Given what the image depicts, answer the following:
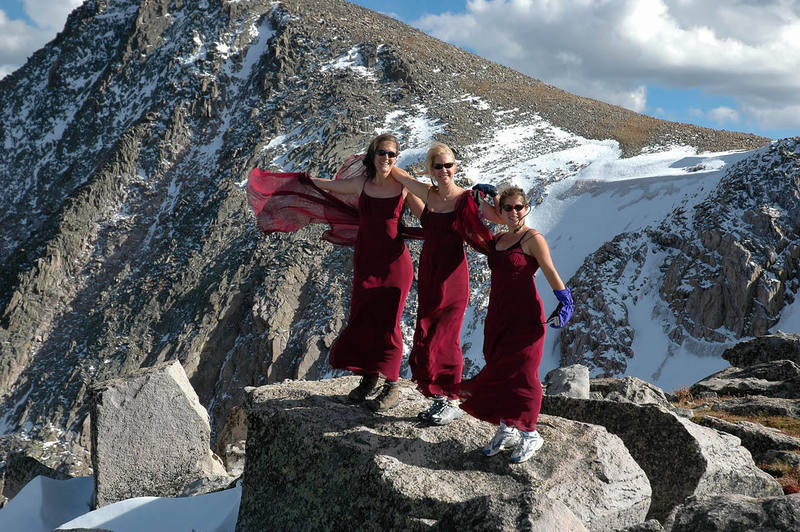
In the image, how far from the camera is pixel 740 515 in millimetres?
3922

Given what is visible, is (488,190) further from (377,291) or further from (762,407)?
(762,407)

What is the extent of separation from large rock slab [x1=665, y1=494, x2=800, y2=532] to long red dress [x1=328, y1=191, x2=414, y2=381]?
2965mm

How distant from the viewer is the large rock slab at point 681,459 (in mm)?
6148

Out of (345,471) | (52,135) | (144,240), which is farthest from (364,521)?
(52,135)

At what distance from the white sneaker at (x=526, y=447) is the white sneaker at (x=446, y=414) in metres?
0.79

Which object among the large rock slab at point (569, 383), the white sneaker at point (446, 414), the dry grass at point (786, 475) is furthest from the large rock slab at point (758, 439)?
the white sneaker at point (446, 414)

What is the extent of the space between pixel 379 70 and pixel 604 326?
34751 mm

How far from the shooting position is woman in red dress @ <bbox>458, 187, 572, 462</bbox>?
18.1 feet

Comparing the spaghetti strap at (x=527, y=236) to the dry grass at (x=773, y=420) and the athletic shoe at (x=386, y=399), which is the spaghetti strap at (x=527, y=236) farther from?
the dry grass at (x=773, y=420)

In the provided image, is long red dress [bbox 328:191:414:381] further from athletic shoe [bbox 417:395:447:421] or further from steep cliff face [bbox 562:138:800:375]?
steep cliff face [bbox 562:138:800:375]

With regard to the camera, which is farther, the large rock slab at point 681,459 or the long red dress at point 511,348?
the large rock slab at point 681,459

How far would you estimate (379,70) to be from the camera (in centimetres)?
5656

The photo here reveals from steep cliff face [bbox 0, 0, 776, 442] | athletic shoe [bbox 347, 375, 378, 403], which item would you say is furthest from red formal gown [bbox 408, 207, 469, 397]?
steep cliff face [bbox 0, 0, 776, 442]

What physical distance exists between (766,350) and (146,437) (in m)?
16.5
